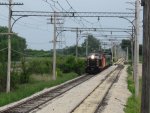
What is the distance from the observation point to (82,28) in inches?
2717

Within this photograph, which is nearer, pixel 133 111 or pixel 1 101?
pixel 133 111

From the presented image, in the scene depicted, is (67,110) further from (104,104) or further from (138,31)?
(138,31)

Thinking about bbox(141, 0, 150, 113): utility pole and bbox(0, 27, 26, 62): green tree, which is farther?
bbox(0, 27, 26, 62): green tree

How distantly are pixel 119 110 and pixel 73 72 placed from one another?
48.1 metres

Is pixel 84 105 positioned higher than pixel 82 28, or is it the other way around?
pixel 82 28

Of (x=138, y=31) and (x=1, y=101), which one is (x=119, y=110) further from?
(x=138, y=31)

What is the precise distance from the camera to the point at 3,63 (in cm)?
3728

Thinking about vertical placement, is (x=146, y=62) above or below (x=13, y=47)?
below

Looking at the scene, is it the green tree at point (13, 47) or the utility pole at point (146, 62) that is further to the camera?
the green tree at point (13, 47)

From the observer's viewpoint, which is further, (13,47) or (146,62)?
(13,47)

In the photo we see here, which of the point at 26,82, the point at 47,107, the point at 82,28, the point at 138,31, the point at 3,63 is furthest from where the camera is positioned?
the point at 82,28

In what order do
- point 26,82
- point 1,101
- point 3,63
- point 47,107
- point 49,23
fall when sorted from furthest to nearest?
point 49,23, point 26,82, point 3,63, point 1,101, point 47,107

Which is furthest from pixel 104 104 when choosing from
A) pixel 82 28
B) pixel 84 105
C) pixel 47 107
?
pixel 82 28

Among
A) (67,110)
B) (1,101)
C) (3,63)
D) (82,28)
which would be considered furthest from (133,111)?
(82,28)
